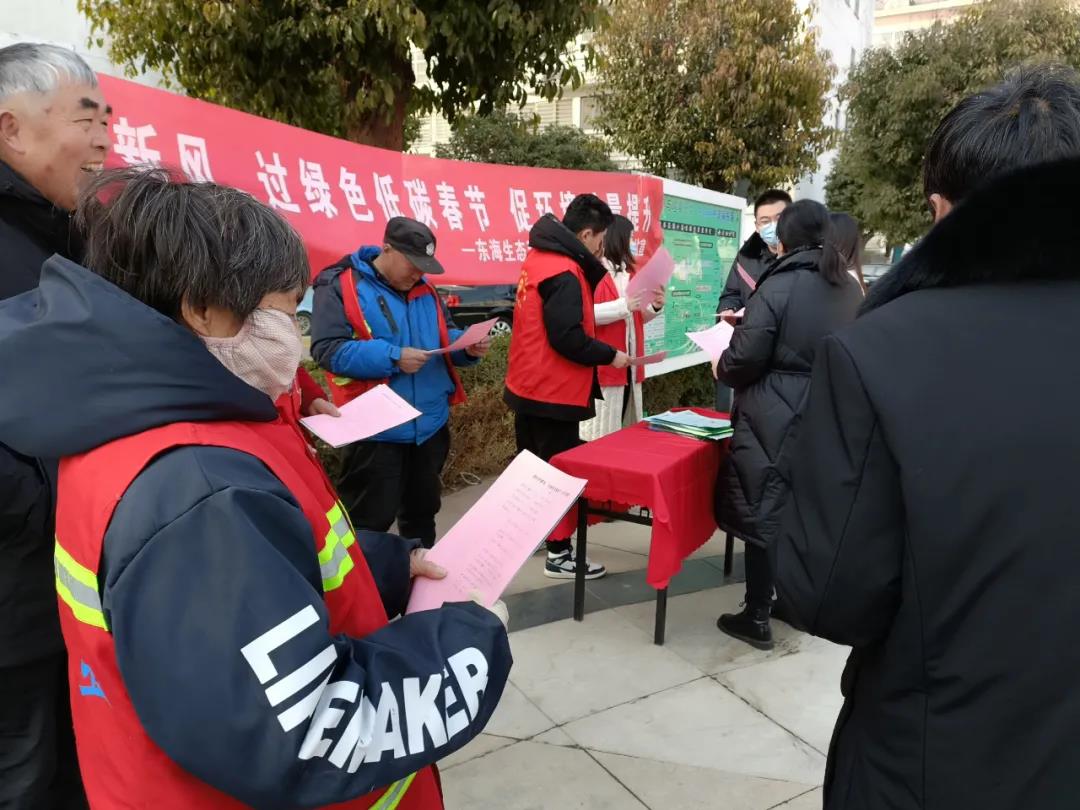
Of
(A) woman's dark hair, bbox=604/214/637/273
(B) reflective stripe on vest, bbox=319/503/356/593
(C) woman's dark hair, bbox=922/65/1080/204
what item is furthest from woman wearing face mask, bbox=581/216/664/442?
(B) reflective stripe on vest, bbox=319/503/356/593

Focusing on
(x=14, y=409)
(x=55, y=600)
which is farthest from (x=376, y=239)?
(x=14, y=409)

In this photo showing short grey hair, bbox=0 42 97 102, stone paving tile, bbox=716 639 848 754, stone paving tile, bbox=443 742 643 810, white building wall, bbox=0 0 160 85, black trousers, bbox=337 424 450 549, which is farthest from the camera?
white building wall, bbox=0 0 160 85

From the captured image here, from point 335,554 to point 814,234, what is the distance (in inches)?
99.6

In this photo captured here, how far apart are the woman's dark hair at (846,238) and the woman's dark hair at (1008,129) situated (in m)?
1.65

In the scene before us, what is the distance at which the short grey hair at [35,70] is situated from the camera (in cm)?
159

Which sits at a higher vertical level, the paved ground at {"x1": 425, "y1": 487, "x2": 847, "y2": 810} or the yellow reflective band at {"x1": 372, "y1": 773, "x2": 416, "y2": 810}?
the yellow reflective band at {"x1": 372, "y1": 773, "x2": 416, "y2": 810}

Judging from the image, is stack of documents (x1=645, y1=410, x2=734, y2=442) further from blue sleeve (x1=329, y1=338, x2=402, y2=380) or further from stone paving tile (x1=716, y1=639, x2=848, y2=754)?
blue sleeve (x1=329, y1=338, x2=402, y2=380)

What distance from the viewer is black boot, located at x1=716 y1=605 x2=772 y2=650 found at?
331 cm

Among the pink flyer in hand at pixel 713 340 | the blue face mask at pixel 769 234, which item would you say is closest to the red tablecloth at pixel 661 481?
the pink flyer in hand at pixel 713 340

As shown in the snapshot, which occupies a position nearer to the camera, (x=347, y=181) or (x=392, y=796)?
(x=392, y=796)

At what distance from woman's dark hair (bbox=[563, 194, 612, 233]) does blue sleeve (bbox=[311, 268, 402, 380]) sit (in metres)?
1.28

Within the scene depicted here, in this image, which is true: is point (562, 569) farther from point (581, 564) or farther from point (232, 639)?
point (232, 639)

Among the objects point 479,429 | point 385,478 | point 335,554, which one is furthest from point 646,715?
point 479,429

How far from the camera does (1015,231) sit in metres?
0.97
